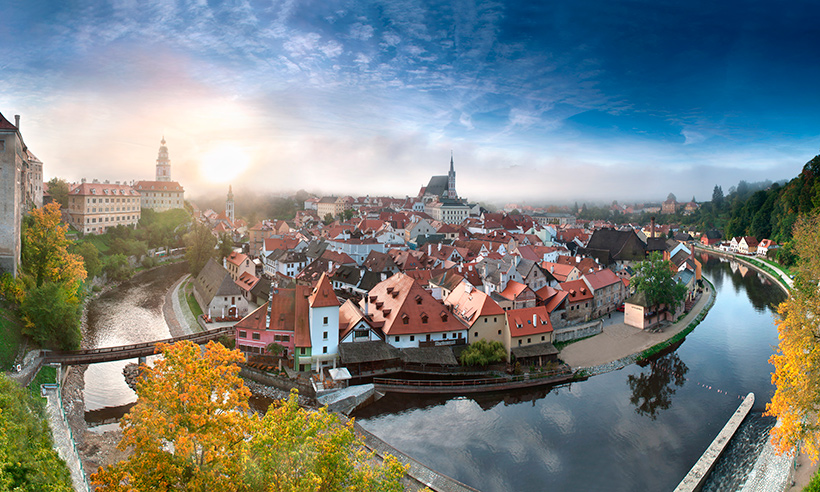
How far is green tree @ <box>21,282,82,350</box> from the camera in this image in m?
20.4

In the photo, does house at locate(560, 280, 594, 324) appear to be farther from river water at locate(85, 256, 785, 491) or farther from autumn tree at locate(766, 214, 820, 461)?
autumn tree at locate(766, 214, 820, 461)

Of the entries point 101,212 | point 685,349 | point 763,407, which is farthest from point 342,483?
point 101,212

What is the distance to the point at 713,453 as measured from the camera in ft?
51.6

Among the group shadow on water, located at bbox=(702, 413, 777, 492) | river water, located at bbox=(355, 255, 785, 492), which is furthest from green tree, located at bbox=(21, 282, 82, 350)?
shadow on water, located at bbox=(702, 413, 777, 492)

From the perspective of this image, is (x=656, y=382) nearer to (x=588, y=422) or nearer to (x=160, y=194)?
(x=588, y=422)

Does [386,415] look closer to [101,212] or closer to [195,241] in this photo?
[195,241]

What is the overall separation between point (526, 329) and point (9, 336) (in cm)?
2283

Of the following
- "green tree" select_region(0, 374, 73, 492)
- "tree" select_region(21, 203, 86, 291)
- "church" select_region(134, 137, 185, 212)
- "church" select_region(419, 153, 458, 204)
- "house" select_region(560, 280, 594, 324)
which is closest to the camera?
"green tree" select_region(0, 374, 73, 492)

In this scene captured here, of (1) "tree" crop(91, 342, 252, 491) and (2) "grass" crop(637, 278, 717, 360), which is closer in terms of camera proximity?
(1) "tree" crop(91, 342, 252, 491)

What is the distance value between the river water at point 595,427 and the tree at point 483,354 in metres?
2.09

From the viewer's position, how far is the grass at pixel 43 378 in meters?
17.1

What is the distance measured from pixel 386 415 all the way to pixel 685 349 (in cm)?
1872

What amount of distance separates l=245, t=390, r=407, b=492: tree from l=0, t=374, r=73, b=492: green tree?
3.82 m

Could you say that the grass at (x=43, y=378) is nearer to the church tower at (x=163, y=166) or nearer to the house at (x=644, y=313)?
the house at (x=644, y=313)
